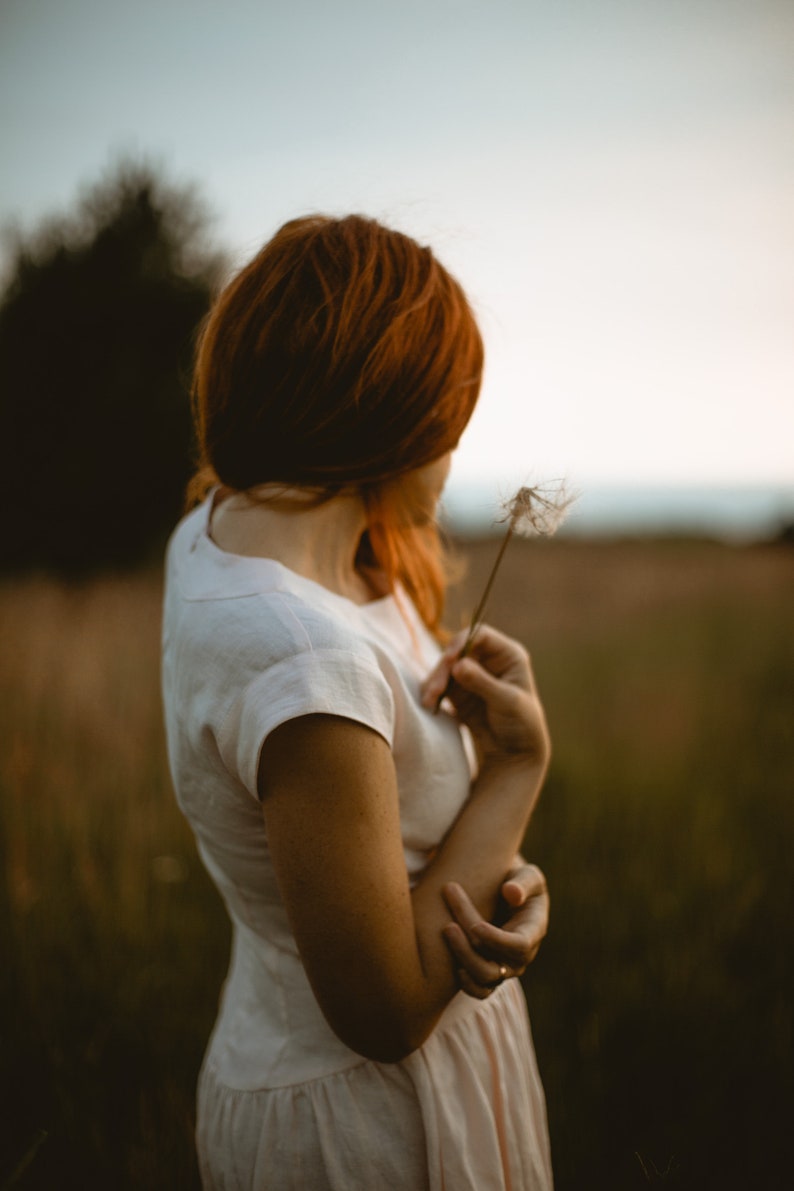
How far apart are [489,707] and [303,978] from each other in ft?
1.73

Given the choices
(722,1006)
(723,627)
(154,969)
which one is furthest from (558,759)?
(723,627)

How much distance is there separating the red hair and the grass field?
1272 mm

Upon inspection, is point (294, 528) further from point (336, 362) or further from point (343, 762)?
point (343, 762)

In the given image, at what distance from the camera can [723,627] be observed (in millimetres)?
6969

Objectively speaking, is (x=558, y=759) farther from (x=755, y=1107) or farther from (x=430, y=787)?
(x=430, y=787)

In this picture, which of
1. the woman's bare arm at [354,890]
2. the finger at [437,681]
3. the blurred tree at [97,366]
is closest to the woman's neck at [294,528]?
the finger at [437,681]

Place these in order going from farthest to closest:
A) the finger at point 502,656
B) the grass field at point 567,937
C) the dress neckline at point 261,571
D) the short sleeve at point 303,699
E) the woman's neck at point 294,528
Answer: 1. the grass field at point 567,937
2. the finger at point 502,656
3. the woman's neck at point 294,528
4. the dress neckline at point 261,571
5. the short sleeve at point 303,699

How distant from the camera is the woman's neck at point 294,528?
1082 millimetres

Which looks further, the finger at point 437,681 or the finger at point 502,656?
the finger at point 502,656

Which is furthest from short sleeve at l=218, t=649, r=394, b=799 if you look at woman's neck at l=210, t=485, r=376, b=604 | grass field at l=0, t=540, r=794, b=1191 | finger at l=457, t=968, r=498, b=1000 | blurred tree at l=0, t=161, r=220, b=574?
blurred tree at l=0, t=161, r=220, b=574

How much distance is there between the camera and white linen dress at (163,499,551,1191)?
0.92 metres

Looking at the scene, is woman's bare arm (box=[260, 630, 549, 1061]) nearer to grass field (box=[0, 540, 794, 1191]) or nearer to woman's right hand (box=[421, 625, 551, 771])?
woman's right hand (box=[421, 625, 551, 771])

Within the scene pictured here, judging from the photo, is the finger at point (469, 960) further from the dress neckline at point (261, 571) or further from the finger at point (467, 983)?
the dress neckline at point (261, 571)

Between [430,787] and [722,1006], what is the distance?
186 cm
